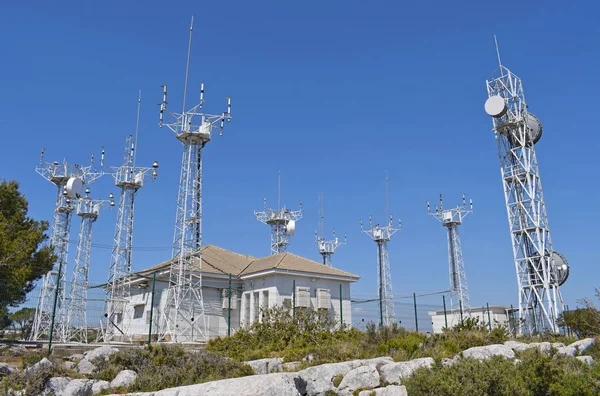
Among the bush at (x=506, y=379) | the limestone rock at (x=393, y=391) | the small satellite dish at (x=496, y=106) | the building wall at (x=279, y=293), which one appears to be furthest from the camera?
the small satellite dish at (x=496, y=106)

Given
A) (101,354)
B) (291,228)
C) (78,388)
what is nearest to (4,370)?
(101,354)

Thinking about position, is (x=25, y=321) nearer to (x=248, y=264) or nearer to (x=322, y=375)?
(x=248, y=264)

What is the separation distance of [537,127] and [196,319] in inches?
1289

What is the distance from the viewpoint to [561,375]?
27.6 feet

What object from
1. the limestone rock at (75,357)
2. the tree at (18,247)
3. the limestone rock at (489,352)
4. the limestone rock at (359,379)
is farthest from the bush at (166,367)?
the tree at (18,247)

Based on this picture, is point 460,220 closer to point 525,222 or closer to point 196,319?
point 525,222

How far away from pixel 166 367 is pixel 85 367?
2.52m

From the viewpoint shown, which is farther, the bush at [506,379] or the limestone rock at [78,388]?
the limestone rock at [78,388]

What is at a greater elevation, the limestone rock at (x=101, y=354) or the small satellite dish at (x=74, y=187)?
the small satellite dish at (x=74, y=187)

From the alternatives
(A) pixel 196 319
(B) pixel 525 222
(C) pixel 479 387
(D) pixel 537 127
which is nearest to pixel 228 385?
(C) pixel 479 387

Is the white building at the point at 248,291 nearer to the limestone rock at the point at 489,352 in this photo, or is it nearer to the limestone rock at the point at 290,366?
the limestone rock at the point at 489,352

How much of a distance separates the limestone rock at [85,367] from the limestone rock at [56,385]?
4.23 ft

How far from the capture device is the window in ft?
94.0

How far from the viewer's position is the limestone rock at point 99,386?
977 centimetres
